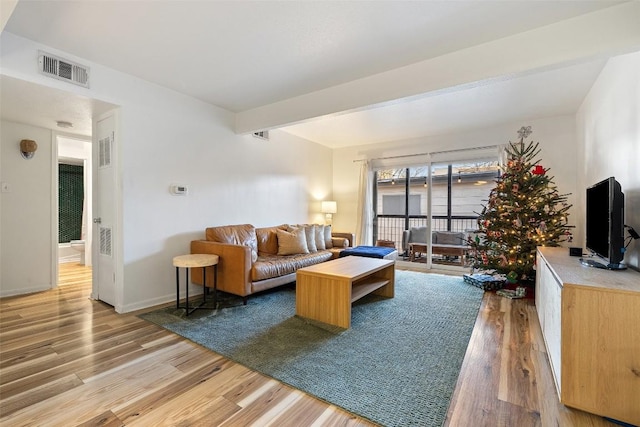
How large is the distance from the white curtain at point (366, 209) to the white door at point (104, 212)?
13.4 feet

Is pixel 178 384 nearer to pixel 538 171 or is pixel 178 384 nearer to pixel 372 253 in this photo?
pixel 372 253

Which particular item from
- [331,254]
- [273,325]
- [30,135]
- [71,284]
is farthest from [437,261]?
[30,135]

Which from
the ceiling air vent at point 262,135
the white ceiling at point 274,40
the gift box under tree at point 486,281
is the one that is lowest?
the gift box under tree at point 486,281

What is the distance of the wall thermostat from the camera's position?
345 cm

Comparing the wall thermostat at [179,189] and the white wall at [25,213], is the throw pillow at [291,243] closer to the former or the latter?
the wall thermostat at [179,189]

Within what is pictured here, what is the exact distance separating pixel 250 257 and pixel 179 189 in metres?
1.25

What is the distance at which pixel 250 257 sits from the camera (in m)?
3.19

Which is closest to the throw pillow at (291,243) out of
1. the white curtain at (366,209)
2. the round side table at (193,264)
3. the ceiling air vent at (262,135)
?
the round side table at (193,264)

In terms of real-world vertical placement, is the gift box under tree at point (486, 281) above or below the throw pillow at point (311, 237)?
below

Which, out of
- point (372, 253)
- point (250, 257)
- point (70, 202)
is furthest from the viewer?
point (70, 202)

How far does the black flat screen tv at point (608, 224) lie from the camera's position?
1.82 metres

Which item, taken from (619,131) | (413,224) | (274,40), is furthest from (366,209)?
(274,40)

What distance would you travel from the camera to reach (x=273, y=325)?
2.66 m

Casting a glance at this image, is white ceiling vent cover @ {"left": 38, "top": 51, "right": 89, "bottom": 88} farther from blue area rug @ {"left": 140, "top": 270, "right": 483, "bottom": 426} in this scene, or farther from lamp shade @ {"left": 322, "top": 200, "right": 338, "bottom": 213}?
lamp shade @ {"left": 322, "top": 200, "right": 338, "bottom": 213}
